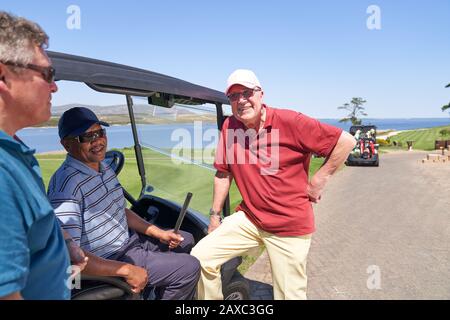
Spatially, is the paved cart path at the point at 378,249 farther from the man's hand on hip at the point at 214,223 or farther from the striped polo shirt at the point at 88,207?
the striped polo shirt at the point at 88,207

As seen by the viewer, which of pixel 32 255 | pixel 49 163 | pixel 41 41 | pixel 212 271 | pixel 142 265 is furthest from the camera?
pixel 49 163

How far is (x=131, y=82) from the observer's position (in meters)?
2.01

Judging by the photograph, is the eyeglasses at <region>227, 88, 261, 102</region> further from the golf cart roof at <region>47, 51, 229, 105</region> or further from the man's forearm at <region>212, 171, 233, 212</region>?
the man's forearm at <region>212, 171, 233, 212</region>

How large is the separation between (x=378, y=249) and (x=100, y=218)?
4141 millimetres

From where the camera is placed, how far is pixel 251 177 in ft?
8.56

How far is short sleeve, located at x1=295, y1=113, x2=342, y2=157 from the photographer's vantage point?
2479 millimetres

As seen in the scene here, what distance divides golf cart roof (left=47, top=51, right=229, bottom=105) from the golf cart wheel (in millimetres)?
1464

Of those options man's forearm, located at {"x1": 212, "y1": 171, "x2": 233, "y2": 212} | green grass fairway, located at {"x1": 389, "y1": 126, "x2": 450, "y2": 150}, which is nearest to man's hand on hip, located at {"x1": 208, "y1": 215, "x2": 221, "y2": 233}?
man's forearm, located at {"x1": 212, "y1": 171, "x2": 233, "y2": 212}

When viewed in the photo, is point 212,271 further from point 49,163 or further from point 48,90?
point 49,163

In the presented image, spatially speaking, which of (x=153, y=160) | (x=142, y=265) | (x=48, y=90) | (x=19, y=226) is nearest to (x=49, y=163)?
(x=153, y=160)

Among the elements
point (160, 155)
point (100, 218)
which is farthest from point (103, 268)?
point (160, 155)

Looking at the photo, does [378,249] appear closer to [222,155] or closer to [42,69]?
[222,155]

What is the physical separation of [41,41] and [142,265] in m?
1.47
